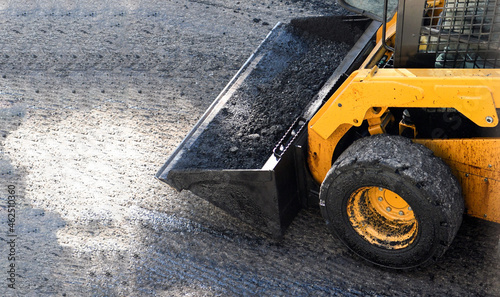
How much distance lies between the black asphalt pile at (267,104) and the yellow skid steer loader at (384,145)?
0.04 feet

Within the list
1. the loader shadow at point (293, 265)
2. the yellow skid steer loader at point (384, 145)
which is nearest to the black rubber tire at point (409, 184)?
the yellow skid steer loader at point (384, 145)

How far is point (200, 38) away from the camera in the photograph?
19.5 ft

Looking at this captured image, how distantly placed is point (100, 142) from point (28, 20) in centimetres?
291

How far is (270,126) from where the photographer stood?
3.99 m

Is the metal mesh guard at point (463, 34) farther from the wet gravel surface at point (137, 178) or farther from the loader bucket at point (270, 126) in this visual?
the wet gravel surface at point (137, 178)

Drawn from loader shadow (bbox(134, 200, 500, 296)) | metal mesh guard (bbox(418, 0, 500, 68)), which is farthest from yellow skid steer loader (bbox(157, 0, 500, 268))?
loader shadow (bbox(134, 200, 500, 296))

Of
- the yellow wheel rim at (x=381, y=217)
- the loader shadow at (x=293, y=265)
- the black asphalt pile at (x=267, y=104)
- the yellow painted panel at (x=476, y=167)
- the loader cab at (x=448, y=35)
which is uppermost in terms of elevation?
the loader cab at (x=448, y=35)

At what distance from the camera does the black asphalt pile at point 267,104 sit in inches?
150

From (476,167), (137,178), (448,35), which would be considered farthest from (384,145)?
(137,178)

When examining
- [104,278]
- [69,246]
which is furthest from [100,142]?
[104,278]

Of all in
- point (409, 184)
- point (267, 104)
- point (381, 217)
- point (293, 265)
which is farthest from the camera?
point (267, 104)

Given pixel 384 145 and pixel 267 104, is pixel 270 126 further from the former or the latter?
pixel 384 145

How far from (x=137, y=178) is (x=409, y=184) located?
7.08ft

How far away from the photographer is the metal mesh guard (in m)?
2.65
